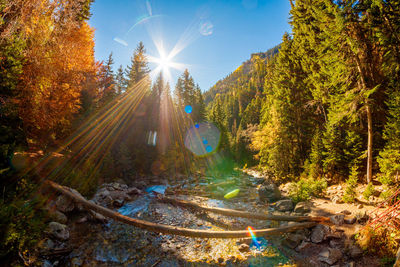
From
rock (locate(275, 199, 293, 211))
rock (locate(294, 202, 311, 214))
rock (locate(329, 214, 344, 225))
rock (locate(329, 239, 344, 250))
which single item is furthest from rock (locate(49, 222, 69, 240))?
rock (locate(294, 202, 311, 214))

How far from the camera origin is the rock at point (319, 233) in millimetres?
6071

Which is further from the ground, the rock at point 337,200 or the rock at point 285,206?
the rock at point 337,200

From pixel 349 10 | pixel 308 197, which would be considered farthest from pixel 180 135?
pixel 349 10

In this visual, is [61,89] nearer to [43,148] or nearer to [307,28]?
[43,148]

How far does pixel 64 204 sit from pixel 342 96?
18.0 metres

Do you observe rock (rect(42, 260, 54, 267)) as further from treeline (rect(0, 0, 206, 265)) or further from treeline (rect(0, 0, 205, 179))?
treeline (rect(0, 0, 205, 179))

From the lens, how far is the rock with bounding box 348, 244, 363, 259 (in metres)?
4.87

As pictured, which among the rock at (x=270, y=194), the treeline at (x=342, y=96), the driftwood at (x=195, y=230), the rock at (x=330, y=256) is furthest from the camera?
the rock at (x=270, y=194)

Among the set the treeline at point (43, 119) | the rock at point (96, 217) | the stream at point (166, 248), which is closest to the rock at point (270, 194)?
the stream at point (166, 248)

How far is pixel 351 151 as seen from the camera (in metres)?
12.1

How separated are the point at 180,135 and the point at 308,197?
3237 centimetres

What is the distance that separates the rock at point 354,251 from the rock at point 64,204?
11.5 meters

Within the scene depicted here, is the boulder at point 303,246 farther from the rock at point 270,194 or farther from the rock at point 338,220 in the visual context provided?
the rock at point 270,194

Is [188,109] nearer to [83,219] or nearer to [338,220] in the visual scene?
[83,219]
